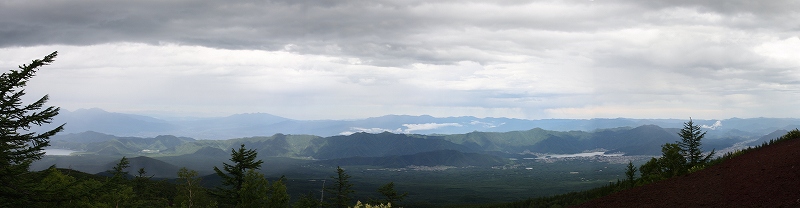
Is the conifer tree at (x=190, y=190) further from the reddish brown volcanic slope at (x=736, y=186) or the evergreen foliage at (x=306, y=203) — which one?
the reddish brown volcanic slope at (x=736, y=186)

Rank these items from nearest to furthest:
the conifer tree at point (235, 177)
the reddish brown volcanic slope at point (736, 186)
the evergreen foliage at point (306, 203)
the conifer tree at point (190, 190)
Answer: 1. the reddish brown volcanic slope at point (736, 186)
2. the conifer tree at point (235, 177)
3. the conifer tree at point (190, 190)
4. the evergreen foliage at point (306, 203)

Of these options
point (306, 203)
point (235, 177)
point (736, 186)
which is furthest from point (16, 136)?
point (306, 203)

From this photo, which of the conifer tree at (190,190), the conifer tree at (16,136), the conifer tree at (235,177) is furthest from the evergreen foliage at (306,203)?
the conifer tree at (16,136)

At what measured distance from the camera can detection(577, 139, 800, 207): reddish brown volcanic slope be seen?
21.3 metres

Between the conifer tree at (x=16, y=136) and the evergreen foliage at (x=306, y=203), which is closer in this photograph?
the conifer tree at (x=16, y=136)

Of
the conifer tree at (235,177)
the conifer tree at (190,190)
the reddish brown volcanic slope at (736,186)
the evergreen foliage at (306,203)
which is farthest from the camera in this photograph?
the evergreen foliage at (306,203)

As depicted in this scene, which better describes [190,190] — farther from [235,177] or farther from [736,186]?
[736,186]

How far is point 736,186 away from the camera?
2384cm

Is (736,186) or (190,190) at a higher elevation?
(736,186)

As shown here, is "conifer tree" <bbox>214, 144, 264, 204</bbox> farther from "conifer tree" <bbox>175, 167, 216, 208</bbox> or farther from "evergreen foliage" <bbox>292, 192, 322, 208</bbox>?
"evergreen foliage" <bbox>292, 192, 322, 208</bbox>

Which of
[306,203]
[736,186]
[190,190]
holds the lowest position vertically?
[306,203]

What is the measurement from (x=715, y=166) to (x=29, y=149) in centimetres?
4014

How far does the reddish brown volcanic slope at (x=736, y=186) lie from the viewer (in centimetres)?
2128

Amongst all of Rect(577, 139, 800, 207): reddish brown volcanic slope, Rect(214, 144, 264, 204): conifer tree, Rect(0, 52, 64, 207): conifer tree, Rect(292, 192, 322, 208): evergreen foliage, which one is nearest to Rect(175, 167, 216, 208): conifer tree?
Rect(214, 144, 264, 204): conifer tree
